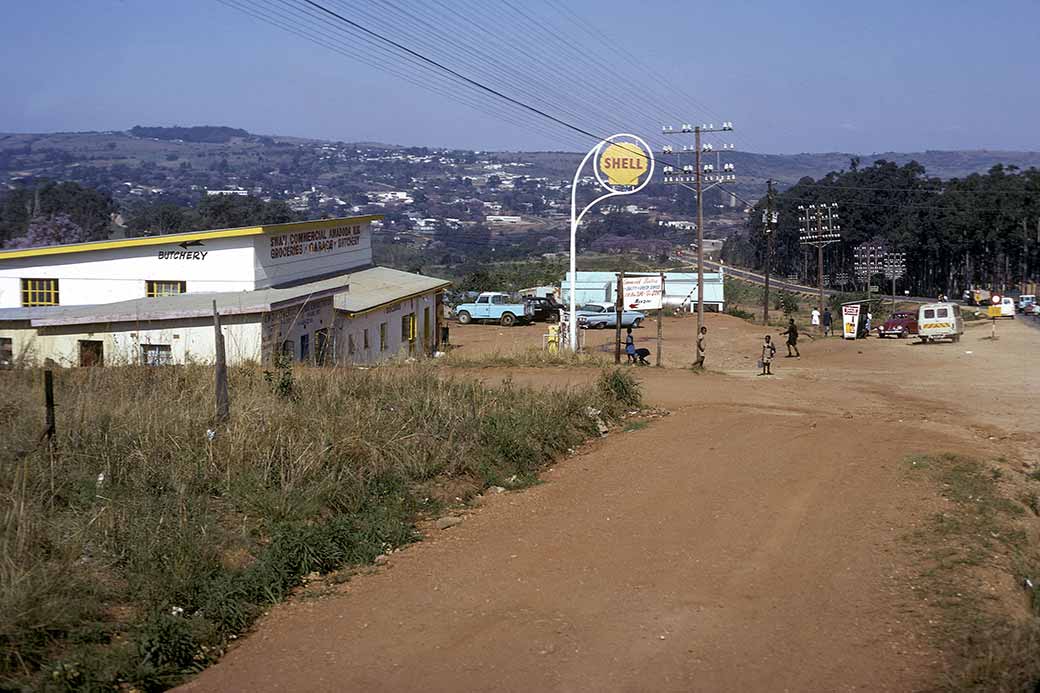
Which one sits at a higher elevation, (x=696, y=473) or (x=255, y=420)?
(x=255, y=420)

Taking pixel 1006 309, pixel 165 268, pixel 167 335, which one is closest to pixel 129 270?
pixel 165 268

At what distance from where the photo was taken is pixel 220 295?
92.6 ft

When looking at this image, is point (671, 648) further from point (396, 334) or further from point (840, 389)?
point (396, 334)

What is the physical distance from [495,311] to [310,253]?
21.1 metres

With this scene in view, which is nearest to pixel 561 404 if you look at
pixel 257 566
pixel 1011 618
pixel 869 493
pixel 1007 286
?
pixel 869 493

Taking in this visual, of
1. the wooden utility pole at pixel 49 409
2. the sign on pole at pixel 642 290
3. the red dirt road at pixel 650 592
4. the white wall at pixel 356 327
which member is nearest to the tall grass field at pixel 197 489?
the wooden utility pole at pixel 49 409

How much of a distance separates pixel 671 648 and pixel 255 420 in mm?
5419

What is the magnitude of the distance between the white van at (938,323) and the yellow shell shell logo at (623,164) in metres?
19.4

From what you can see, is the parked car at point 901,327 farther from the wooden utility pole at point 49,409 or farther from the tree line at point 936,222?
the wooden utility pole at point 49,409

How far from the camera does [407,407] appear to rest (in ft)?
41.5

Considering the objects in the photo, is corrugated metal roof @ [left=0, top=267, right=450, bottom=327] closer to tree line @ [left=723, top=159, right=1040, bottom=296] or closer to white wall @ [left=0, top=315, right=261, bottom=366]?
white wall @ [left=0, top=315, right=261, bottom=366]

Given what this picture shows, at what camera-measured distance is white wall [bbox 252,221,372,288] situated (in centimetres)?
3234

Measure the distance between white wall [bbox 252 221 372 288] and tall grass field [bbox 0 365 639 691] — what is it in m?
18.6

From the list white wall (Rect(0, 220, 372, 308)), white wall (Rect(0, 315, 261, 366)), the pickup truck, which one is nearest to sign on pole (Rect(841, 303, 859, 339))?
the pickup truck
